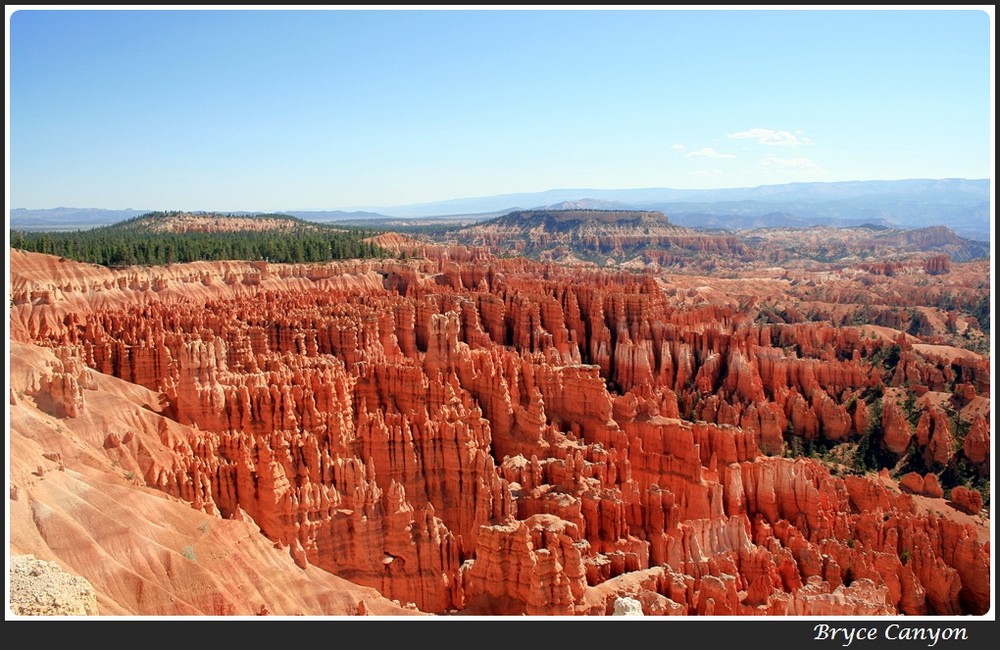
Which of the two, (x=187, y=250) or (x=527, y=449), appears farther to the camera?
(x=187, y=250)

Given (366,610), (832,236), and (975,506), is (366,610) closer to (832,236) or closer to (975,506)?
(975,506)

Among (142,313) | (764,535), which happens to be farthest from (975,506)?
(142,313)

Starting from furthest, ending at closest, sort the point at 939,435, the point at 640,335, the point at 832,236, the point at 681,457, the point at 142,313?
1. the point at 832,236
2. the point at 640,335
3. the point at 142,313
4. the point at 939,435
5. the point at 681,457

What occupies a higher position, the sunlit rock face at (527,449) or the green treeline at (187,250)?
the green treeline at (187,250)

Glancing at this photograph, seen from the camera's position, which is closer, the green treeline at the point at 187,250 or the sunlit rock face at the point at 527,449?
the sunlit rock face at the point at 527,449

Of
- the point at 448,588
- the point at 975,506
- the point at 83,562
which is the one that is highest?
the point at 83,562

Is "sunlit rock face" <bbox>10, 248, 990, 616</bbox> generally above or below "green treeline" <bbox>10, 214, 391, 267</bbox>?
below

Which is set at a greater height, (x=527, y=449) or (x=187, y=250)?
(x=187, y=250)

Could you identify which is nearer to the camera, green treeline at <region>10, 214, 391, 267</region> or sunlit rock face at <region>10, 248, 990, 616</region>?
sunlit rock face at <region>10, 248, 990, 616</region>
